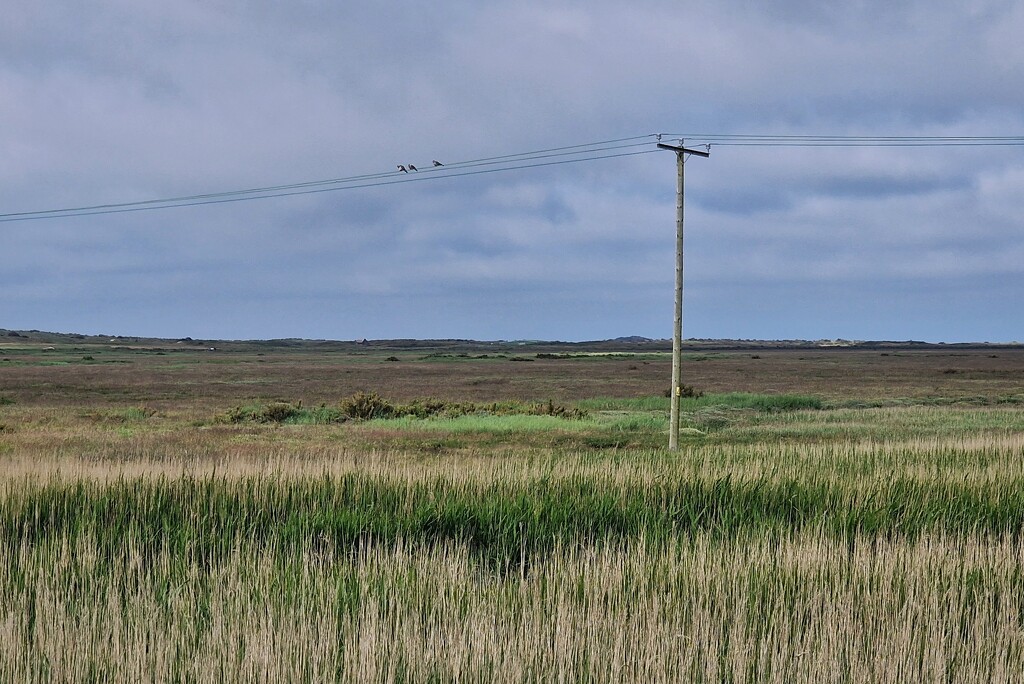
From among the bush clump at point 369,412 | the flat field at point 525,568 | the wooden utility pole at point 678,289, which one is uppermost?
the wooden utility pole at point 678,289

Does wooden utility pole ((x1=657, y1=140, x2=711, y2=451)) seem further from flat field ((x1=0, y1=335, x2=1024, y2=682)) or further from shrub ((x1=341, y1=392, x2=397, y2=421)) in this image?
shrub ((x1=341, y1=392, x2=397, y2=421))

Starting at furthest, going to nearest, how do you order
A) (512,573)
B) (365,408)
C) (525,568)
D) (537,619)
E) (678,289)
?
(365,408) → (678,289) → (525,568) → (512,573) → (537,619)

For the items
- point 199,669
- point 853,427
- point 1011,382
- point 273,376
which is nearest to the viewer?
point 199,669

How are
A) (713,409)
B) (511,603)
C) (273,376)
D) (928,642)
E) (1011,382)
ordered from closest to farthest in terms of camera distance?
A: (928,642)
(511,603)
(713,409)
(1011,382)
(273,376)

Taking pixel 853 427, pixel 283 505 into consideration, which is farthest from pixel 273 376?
pixel 283 505

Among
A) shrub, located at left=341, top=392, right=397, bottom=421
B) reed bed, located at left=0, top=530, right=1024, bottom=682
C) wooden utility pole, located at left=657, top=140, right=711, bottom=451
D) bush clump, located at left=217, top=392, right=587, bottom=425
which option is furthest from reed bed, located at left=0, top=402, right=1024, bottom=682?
shrub, located at left=341, top=392, right=397, bottom=421

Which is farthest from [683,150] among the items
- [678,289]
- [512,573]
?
[512,573]

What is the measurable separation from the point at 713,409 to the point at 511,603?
35.4 m

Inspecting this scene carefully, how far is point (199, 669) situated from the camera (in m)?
5.61

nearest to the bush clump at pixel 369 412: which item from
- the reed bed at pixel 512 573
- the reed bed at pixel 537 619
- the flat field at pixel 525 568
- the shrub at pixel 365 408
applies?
the shrub at pixel 365 408

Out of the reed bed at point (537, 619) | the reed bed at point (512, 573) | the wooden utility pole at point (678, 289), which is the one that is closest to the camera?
the reed bed at point (537, 619)

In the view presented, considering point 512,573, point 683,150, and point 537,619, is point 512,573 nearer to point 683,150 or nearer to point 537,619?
point 537,619

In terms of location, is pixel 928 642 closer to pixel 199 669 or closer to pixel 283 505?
pixel 199 669

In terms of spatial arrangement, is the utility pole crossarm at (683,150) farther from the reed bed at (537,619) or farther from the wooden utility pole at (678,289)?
the reed bed at (537,619)
